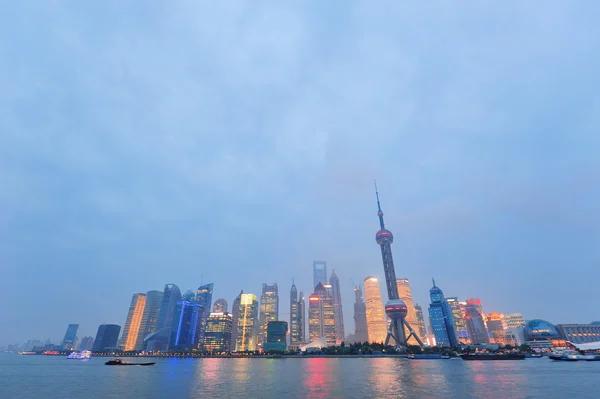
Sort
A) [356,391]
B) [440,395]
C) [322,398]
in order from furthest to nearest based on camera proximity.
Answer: [356,391] → [440,395] → [322,398]

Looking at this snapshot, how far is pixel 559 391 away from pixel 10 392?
400 ft

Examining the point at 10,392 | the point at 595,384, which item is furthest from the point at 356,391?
the point at 10,392

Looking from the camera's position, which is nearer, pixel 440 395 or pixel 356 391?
pixel 440 395

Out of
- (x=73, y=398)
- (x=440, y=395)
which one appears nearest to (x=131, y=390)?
(x=73, y=398)

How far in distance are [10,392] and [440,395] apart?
9652 cm

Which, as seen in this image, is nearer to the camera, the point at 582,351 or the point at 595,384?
the point at 595,384

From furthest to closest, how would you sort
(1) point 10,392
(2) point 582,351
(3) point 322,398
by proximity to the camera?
(2) point 582,351 → (1) point 10,392 → (3) point 322,398

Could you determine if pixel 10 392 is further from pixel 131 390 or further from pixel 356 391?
pixel 356 391

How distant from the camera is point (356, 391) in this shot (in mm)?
65625

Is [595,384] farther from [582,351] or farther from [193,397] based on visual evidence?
[582,351]

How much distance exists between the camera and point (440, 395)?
6069 cm

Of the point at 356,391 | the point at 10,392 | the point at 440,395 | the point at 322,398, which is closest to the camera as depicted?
the point at 322,398

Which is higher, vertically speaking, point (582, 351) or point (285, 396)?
point (582, 351)

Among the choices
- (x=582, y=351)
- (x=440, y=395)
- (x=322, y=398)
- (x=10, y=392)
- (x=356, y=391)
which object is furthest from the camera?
(x=582, y=351)
